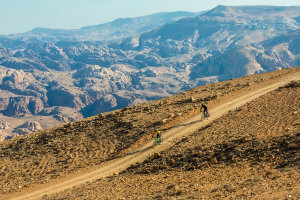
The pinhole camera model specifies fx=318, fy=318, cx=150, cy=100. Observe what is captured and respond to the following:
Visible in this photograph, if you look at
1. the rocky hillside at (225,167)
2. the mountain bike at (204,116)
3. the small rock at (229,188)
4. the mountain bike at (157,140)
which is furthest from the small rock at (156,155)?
the small rock at (229,188)

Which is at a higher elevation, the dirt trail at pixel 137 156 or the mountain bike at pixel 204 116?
the mountain bike at pixel 204 116

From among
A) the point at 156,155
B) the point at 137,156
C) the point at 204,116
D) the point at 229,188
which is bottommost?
the point at 137,156

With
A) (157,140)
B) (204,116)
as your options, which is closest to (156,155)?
(157,140)

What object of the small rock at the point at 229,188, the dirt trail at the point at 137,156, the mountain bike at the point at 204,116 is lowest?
the dirt trail at the point at 137,156

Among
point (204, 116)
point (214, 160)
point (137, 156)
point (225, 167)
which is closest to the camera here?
point (225, 167)

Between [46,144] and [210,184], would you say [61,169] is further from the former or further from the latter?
[210,184]

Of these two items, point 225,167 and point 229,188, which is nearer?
point 229,188

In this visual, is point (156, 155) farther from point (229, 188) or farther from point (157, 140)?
point (229, 188)

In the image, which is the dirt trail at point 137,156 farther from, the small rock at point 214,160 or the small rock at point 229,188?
the small rock at point 229,188

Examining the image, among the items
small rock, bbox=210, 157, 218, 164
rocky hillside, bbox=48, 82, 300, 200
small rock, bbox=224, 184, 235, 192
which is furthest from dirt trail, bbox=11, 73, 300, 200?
small rock, bbox=224, 184, 235, 192

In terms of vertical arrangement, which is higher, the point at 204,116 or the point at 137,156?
the point at 204,116

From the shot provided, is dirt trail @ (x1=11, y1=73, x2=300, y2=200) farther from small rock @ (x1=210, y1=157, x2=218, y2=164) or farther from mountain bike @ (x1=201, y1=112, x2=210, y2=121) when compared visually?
small rock @ (x1=210, y1=157, x2=218, y2=164)

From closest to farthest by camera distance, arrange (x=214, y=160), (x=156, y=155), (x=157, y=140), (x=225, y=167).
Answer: (x=225, y=167)
(x=214, y=160)
(x=156, y=155)
(x=157, y=140)

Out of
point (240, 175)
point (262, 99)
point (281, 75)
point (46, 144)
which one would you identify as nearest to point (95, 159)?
point (46, 144)
